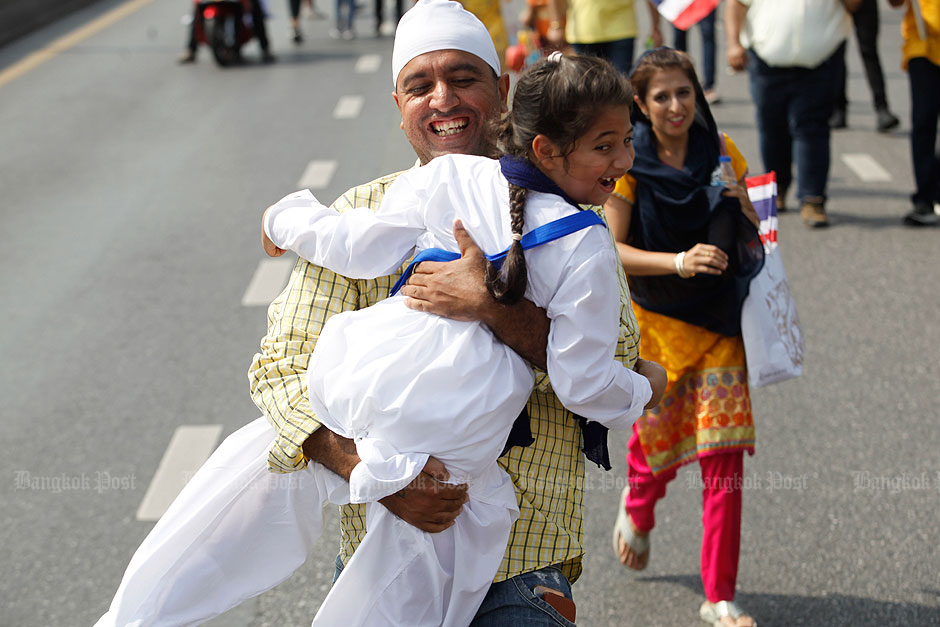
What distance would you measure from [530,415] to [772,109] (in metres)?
5.30

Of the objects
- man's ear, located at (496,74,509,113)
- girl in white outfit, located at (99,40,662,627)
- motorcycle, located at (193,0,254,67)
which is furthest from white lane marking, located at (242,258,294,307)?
motorcycle, located at (193,0,254,67)

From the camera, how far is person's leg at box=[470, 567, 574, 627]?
2.09 metres

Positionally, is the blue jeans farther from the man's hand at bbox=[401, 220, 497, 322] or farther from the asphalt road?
the man's hand at bbox=[401, 220, 497, 322]

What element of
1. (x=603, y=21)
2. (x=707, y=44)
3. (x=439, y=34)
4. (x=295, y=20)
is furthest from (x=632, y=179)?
(x=295, y=20)

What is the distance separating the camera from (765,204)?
343 cm

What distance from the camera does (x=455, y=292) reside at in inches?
75.3

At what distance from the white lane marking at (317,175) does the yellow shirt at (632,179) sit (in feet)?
17.4

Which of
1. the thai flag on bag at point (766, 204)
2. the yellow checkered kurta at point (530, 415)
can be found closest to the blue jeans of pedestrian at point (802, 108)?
the thai flag on bag at point (766, 204)

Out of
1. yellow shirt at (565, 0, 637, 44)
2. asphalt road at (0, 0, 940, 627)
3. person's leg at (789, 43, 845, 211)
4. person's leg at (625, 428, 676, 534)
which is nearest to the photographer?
person's leg at (625, 428, 676, 534)

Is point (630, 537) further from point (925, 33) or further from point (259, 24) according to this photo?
point (259, 24)

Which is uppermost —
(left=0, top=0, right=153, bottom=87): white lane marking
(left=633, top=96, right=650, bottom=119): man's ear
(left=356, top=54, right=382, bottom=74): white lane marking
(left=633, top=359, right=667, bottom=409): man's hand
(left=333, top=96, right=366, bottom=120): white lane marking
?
(left=633, top=96, right=650, bottom=119): man's ear

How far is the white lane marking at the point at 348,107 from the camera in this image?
429 inches

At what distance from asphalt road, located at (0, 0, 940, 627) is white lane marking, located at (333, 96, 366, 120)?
0.75 feet

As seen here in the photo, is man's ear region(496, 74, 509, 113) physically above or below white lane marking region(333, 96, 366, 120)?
above
